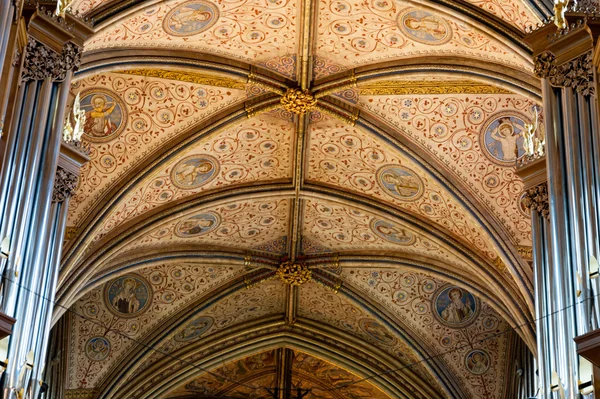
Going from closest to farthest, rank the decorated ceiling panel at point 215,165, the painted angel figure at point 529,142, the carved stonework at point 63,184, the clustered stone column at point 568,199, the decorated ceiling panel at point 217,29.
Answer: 1. the clustered stone column at point 568,199
2. the carved stonework at point 63,184
3. the painted angel figure at point 529,142
4. the decorated ceiling panel at point 217,29
5. the decorated ceiling panel at point 215,165

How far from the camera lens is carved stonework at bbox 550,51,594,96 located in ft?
40.4

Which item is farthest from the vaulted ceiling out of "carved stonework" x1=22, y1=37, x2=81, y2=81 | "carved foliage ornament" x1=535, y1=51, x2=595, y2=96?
"carved foliage ornament" x1=535, y1=51, x2=595, y2=96

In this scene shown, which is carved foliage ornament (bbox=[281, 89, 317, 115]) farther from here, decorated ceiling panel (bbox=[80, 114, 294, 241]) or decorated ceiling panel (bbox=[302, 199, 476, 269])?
decorated ceiling panel (bbox=[302, 199, 476, 269])

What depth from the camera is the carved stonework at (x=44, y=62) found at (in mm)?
13047

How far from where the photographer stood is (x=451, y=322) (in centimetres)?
2308

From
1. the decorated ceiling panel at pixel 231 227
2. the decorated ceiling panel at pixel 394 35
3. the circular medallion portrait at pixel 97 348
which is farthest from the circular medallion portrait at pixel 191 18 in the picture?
the circular medallion portrait at pixel 97 348

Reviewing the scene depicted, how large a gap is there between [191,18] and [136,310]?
7.87 m

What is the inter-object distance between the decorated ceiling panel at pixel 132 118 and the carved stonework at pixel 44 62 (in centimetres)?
461

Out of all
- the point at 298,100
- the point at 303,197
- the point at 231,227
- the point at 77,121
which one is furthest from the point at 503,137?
the point at 77,121

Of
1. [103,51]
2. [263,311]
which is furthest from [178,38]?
[263,311]

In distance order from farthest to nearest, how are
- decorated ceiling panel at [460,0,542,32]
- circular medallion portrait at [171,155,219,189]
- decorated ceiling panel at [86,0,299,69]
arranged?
1. circular medallion portrait at [171,155,219,189]
2. decorated ceiling panel at [86,0,299,69]
3. decorated ceiling panel at [460,0,542,32]

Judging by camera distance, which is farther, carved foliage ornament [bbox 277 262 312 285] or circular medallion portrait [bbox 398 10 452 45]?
carved foliage ornament [bbox 277 262 312 285]

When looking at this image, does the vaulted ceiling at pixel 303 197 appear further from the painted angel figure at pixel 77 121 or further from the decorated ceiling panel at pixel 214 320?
the painted angel figure at pixel 77 121

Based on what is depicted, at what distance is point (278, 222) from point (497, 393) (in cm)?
550
